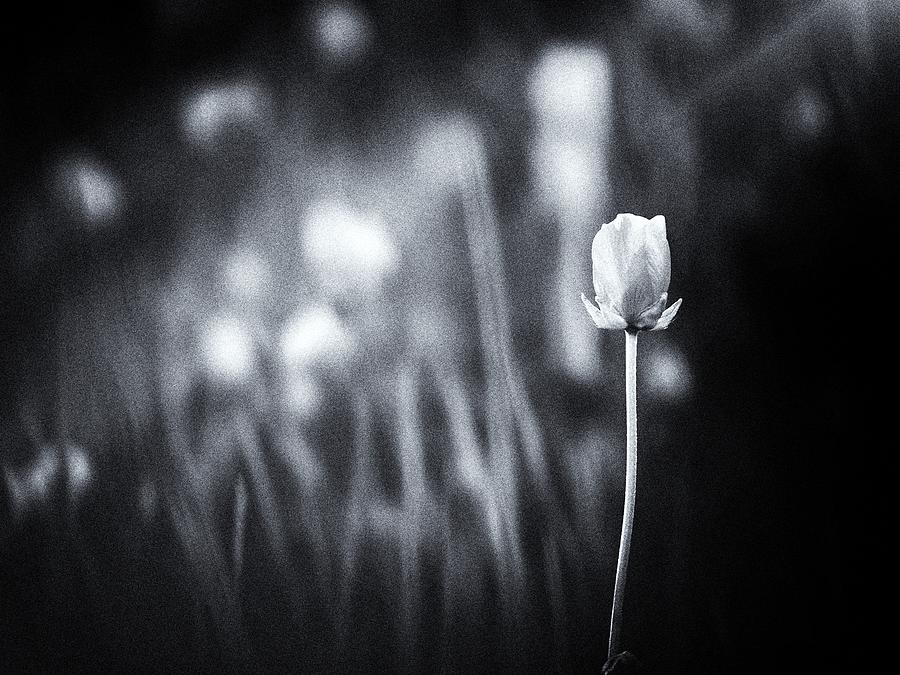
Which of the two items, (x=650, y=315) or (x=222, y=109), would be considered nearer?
(x=650, y=315)

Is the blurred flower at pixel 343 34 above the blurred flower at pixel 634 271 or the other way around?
above

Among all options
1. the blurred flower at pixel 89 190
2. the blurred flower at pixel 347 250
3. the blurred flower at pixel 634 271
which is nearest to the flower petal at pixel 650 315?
the blurred flower at pixel 634 271

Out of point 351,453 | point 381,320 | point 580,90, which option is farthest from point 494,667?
point 580,90

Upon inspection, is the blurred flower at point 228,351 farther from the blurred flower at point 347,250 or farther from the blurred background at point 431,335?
the blurred flower at point 347,250

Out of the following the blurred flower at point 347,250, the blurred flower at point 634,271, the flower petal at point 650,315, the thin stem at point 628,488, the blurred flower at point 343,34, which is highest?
the blurred flower at point 343,34

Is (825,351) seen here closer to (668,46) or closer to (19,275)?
(668,46)

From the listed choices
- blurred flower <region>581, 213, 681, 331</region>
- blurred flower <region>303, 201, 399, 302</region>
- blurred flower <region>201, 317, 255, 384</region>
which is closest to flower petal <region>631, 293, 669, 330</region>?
blurred flower <region>581, 213, 681, 331</region>

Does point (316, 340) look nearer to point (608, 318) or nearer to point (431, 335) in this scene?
point (431, 335)

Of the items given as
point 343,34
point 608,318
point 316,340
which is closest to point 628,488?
point 608,318
